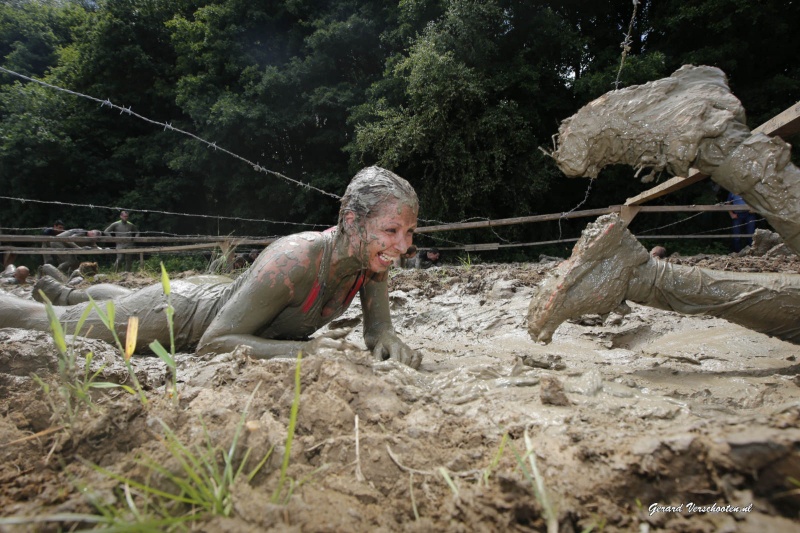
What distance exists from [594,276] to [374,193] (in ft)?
3.97

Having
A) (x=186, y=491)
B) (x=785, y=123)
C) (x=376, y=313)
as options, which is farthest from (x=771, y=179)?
(x=186, y=491)

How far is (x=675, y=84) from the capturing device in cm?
246

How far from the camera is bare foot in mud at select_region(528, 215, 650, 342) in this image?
230 centimetres

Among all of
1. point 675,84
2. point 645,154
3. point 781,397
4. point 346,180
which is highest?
point 346,180

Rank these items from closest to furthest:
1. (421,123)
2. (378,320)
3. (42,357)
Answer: (42,357)
(378,320)
(421,123)

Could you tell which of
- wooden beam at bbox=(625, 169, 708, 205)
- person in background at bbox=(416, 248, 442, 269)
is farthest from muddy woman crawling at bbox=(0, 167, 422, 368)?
person in background at bbox=(416, 248, 442, 269)

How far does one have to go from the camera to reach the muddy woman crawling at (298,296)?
7.43ft

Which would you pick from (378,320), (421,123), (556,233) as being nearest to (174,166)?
(421,123)

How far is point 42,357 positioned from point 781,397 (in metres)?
2.83

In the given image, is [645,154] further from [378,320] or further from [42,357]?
[42,357]

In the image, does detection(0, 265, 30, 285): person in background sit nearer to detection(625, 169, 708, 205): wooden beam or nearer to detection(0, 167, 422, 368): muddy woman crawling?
detection(0, 167, 422, 368): muddy woman crawling

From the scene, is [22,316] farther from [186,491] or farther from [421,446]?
[421,446]

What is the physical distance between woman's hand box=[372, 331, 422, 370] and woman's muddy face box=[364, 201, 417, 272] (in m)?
0.48

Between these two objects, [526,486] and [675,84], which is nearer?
[526,486]
